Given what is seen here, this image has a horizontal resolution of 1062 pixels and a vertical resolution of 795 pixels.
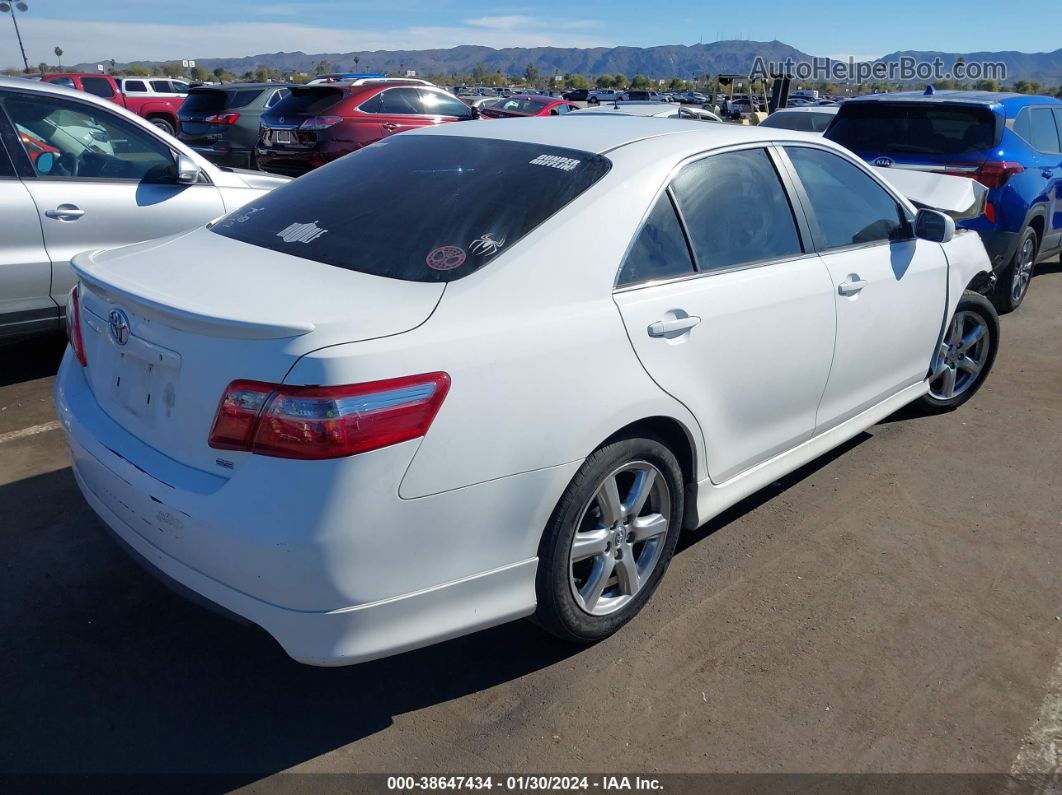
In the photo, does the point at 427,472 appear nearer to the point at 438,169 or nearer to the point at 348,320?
the point at 348,320

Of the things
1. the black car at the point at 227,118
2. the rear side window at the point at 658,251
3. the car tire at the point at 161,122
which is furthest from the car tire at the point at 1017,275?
the car tire at the point at 161,122

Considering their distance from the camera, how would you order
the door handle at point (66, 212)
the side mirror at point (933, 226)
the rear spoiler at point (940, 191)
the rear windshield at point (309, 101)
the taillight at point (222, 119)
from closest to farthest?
the side mirror at point (933, 226) → the door handle at point (66, 212) → the rear spoiler at point (940, 191) → the rear windshield at point (309, 101) → the taillight at point (222, 119)

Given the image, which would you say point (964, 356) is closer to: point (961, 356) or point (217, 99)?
point (961, 356)

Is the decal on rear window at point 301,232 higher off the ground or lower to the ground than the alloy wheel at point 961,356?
higher

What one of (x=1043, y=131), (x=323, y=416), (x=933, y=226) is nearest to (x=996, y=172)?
(x=1043, y=131)

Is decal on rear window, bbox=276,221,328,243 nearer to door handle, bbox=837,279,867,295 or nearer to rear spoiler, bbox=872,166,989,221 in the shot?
door handle, bbox=837,279,867,295

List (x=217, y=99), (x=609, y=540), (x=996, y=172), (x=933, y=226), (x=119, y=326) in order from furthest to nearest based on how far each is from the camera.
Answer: (x=217, y=99) < (x=996, y=172) < (x=933, y=226) < (x=609, y=540) < (x=119, y=326)

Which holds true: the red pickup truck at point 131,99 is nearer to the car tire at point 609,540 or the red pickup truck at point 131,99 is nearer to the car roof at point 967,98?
the car roof at point 967,98

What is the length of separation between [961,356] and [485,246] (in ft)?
11.8

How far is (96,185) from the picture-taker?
198 inches

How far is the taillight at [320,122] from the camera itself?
433 inches

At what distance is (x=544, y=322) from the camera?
98.0 inches

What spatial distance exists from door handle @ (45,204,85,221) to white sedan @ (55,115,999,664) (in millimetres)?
2179

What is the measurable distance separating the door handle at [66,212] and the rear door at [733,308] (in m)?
3.59
